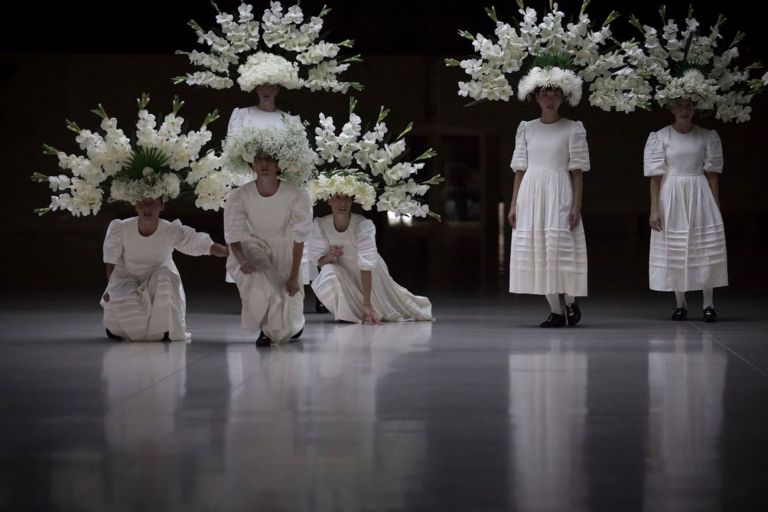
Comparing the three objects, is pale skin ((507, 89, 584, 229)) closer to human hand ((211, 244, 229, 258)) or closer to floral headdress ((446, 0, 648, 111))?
floral headdress ((446, 0, 648, 111))

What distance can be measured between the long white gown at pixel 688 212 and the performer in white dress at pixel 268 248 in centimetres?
287

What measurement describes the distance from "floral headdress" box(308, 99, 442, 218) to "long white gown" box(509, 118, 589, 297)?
0.69 meters

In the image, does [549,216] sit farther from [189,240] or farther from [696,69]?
[189,240]

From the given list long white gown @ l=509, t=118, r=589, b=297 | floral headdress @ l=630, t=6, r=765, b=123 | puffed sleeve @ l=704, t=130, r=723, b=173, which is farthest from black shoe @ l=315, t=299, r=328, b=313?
puffed sleeve @ l=704, t=130, r=723, b=173

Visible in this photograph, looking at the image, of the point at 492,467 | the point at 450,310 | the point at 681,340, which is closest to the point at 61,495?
the point at 492,467

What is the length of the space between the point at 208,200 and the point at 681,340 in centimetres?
317

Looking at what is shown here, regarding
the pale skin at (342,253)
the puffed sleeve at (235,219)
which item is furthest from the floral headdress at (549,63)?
the puffed sleeve at (235,219)

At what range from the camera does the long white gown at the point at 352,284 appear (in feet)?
31.1

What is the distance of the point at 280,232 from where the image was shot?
8.20m

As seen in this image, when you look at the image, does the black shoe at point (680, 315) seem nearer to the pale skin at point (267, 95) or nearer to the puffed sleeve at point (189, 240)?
the pale skin at point (267, 95)

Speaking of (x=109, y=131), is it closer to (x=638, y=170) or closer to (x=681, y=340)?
(x=681, y=340)

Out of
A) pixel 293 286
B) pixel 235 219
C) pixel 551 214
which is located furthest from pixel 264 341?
pixel 551 214

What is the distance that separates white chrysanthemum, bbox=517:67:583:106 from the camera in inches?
353

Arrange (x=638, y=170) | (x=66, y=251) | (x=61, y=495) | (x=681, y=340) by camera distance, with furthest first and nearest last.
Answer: (x=638, y=170) → (x=66, y=251) → (x=681, y=340) → (x=61, y=495)
